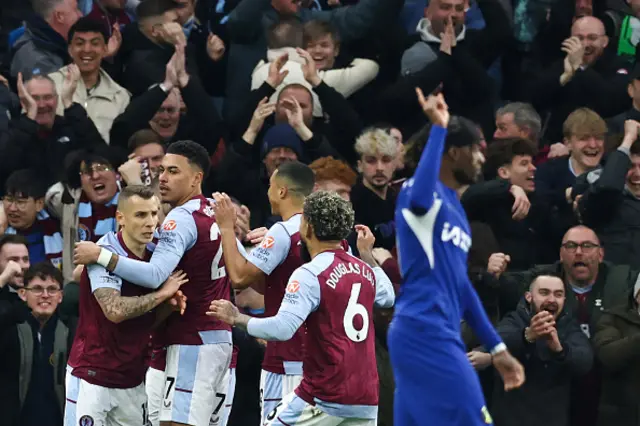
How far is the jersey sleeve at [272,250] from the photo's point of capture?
10.2 m

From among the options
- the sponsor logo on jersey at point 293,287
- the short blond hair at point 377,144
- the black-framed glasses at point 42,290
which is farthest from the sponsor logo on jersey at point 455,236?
the black-framed glasses at point 42,290

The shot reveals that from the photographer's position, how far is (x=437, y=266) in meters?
8.34

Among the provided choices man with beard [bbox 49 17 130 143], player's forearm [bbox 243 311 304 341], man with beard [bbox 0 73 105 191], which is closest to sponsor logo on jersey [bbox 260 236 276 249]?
player's forearm [bbox 243 311 304 341]

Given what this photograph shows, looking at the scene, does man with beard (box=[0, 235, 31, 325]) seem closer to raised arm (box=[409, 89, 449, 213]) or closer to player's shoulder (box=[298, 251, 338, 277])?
player's shoulder (box=[298, 251, 338, 277])

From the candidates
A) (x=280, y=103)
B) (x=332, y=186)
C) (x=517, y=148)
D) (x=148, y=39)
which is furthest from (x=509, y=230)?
(x=148, y=39)

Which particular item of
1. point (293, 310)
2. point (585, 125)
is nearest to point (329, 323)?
point (293, 310)

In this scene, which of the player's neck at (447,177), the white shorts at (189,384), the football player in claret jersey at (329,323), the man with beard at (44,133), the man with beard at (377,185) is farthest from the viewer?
the man with beard at (44,133)

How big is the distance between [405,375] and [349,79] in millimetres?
6744

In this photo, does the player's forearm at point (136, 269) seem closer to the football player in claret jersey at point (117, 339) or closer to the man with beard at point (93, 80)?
the football player in claret jersey at point (117, 339)

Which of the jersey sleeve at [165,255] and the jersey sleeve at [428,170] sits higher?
the jersey sleeve at [428,170]

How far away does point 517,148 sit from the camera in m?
13.4

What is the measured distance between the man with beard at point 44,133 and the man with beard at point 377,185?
262cm

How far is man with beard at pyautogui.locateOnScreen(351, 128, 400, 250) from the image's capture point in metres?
13.2

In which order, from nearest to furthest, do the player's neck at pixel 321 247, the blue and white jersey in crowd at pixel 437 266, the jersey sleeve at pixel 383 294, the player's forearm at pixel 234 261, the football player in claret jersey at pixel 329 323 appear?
the blue and white jersey in crowd at pixel 437 266 < the football player in claret jersey at pixel 329 323 < the player's neck at pixel 321 247 < the jersey sleeve at pixel 383 294 < the player's forearm at pixel 234 261
